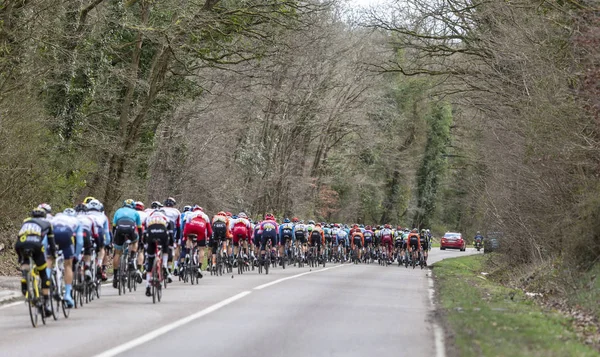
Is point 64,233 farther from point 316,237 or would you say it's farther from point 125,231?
point 316,237

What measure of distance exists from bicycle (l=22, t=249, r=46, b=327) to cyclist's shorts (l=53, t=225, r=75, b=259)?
1110 millimetres

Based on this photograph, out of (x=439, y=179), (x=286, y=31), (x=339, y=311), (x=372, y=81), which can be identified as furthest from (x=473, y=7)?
(x=439, y=179)

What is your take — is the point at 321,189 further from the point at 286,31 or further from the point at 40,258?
the point at 40,258

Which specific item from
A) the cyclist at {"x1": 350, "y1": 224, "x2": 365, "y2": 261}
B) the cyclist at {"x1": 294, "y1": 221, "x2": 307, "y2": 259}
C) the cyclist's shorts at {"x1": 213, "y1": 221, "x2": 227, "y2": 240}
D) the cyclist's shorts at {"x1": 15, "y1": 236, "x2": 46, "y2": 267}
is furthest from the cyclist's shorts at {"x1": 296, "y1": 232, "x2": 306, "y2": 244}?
the cyclist's shorts at {"x1": 15, "y1": 236, "x2": 46, "y2": 267}

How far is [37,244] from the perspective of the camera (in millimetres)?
13938

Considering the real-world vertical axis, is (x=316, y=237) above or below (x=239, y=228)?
below

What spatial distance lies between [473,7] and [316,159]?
3343 centimetres

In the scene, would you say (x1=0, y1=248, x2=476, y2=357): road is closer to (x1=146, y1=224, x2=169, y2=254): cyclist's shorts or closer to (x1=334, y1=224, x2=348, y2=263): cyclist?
(x1=146, y1=224, x2=169, y2=254): cyclist's shorts

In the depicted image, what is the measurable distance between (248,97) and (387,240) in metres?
9.98

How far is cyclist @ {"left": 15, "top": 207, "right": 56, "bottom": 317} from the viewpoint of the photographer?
1392 cm

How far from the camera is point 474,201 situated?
4062cm

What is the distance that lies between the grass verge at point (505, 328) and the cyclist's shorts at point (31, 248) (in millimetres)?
5927

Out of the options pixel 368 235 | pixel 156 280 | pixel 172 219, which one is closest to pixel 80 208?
pixel 156 280

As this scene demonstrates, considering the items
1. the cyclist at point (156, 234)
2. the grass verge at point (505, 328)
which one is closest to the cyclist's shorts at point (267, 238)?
the grass verge at point (505, 328)
